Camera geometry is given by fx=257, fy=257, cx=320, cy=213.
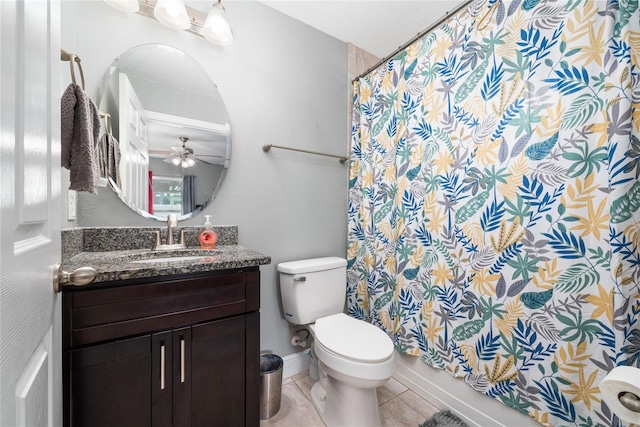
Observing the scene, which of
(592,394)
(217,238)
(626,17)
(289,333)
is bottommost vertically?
(289,333)

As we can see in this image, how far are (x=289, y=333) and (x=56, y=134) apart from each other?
1.57 metres

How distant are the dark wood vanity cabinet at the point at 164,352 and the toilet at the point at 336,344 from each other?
39cm

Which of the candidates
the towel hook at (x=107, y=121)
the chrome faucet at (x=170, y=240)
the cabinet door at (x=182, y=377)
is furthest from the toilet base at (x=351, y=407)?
the towel hook at (x=107, y=121)

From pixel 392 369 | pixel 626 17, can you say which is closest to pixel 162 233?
pixel 392 369

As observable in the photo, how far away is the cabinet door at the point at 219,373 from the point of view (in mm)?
985

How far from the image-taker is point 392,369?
1.18 m

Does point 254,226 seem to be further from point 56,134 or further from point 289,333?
point 56,134

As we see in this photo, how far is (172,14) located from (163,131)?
55 cm

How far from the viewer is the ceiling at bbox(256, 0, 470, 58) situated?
1570mm

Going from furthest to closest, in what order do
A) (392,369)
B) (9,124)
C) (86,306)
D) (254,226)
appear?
(254,226) < (392,369) < (86,306) < (9,124)

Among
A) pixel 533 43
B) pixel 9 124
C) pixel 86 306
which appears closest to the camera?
pixel 9 124

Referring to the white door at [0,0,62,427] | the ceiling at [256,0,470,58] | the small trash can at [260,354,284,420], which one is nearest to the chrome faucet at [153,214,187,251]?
the white door at [0,0,62,427]

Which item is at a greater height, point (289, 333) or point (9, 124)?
point (9, 124)

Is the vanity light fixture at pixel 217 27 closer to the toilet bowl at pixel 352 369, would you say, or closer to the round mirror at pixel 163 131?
the round mirror at pixel 163 131
